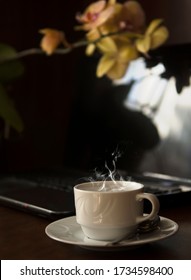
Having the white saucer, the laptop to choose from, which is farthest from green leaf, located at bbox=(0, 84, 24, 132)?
the white saucer

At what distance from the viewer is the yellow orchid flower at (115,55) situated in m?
0.81

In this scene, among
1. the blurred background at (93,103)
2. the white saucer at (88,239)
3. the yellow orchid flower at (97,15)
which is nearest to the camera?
the white saucer at (88,239)

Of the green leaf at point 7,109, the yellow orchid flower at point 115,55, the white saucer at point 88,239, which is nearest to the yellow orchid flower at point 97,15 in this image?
the yellow orchid flower at point 115,55

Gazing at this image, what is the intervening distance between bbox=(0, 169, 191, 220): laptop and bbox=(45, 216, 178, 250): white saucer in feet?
0.28

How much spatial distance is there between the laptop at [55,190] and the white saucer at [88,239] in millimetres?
86

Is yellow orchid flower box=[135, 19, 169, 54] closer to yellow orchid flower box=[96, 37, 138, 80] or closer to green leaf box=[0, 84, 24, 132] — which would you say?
yellow orchid flower box=[96, 37, 138, 80]

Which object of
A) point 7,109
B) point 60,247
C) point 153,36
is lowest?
point 60,247

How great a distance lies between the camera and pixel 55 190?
1028 mm

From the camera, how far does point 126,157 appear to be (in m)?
1.21

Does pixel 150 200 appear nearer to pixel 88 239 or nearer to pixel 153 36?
pixel 88 239

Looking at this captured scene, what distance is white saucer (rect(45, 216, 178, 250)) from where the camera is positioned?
26.1 inches

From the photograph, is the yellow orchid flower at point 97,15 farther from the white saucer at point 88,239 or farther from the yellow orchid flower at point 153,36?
the white saucer at point 88,239

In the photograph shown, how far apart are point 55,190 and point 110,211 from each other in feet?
1.20

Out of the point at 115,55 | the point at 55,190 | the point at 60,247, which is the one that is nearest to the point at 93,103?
the point at 55,190
